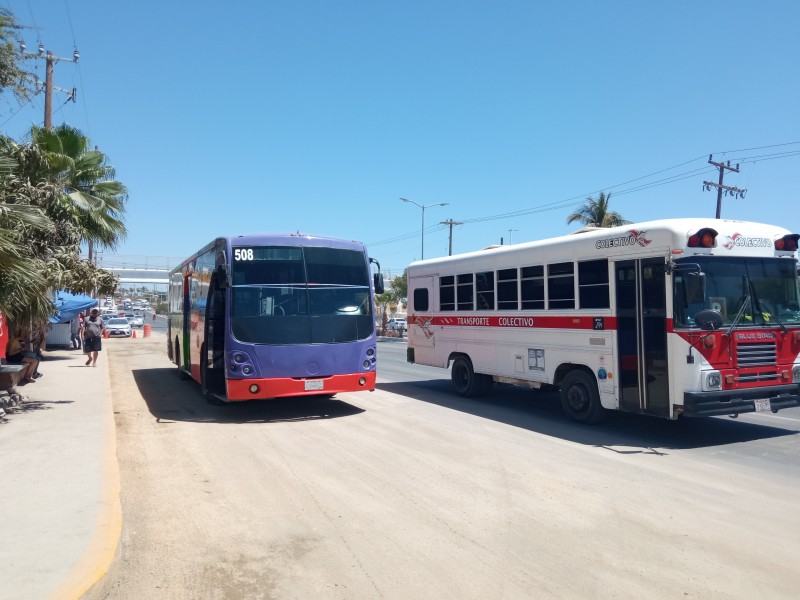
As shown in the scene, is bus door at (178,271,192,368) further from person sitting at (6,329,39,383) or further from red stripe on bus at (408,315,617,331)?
red stripe on bus at (408,315,617,331)

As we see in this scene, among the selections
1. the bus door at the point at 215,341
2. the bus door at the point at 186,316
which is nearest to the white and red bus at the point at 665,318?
the bus door at the point at 215,341

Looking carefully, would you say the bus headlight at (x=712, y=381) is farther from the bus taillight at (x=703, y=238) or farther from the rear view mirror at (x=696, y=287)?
the bus taillight at (x=703, y=238)

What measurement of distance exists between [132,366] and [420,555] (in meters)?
20.5

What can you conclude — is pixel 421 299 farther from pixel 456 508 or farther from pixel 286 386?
pixel 456 508

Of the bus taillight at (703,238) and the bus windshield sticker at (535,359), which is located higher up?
the bus taillight at (703,238)

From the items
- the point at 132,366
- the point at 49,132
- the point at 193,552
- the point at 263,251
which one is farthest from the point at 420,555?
the point at 132,366

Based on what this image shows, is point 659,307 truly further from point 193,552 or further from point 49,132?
point 49,132

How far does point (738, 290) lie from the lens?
30.6 ft

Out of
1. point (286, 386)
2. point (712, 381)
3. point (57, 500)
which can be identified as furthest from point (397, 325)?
point (57, 500)

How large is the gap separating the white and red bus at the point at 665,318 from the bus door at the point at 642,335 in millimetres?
15

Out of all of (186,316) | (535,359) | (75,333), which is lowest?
(535,359)

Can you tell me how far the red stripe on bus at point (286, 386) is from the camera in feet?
A: 35.0

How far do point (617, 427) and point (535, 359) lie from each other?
1.90 metres

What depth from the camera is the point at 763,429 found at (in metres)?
10.4
